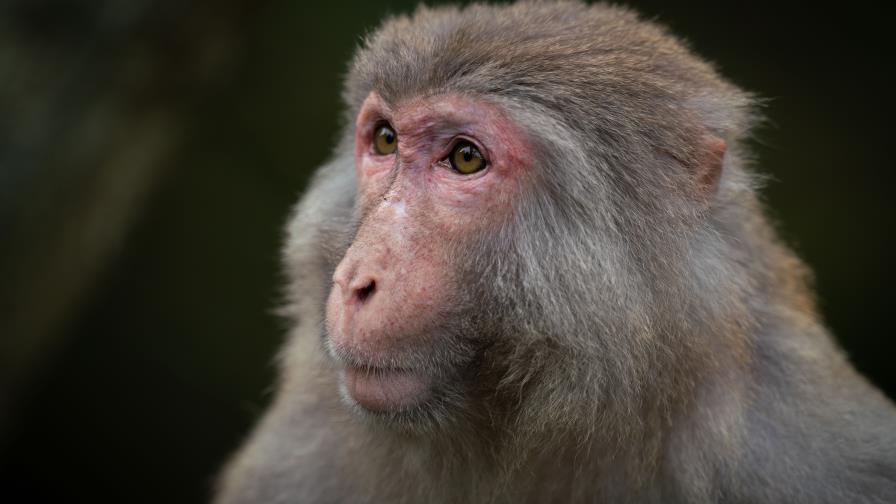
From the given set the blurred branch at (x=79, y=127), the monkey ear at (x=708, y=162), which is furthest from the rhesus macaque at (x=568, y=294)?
the blurred branch at (x=79, y=127)

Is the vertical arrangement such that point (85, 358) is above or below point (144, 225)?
below

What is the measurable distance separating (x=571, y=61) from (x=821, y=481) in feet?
5.47

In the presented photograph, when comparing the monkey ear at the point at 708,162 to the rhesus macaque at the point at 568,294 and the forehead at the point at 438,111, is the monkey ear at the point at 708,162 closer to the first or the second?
the rhesus macaque at the point at 568,294

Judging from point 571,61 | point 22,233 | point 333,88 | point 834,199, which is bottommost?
point 834,199

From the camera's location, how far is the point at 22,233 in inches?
229

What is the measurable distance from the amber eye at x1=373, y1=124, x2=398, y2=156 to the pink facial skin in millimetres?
135

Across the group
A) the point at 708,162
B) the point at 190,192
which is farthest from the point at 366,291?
the point at 190,192

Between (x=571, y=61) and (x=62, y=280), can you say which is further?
(x=62, y=280)

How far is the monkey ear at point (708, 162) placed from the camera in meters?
3.40

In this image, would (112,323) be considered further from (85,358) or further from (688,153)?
(688,153)

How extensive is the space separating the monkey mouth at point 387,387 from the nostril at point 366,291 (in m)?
0.23

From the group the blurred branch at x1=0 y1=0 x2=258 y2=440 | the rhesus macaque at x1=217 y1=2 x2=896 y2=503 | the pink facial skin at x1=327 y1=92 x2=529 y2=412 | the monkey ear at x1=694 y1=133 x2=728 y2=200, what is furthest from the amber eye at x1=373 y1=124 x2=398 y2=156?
the blurred branch at x1=0 y1=0 x2=258 y2=440

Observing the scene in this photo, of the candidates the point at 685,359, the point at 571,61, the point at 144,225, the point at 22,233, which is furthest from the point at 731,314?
the point at 144,225

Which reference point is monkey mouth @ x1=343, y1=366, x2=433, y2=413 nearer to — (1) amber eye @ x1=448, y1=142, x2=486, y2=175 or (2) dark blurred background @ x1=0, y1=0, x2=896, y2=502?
(1) amber eye @ x1=448, y1=142, x2=486, y2=175
